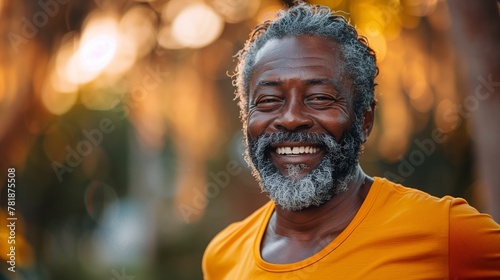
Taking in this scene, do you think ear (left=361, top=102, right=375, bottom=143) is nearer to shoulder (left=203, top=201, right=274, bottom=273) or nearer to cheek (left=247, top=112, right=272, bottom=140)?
cheek (left=247, top=112, right=272, bottom=140)

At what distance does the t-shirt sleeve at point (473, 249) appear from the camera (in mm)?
2832

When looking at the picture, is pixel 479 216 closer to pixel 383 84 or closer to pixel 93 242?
pixel 383 84

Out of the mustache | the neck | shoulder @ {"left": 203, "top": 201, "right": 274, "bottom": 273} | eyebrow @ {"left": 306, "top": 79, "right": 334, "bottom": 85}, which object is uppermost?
eyebrow @ {"left": 306, "top": 79, "right": 334, "bottom": 85}

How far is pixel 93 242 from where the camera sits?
34.9 ft

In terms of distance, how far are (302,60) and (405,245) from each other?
952mm

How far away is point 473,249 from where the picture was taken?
283 cm

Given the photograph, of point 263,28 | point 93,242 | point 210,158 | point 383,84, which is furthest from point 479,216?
point 210,158

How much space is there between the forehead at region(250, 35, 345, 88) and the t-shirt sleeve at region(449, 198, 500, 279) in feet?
2.87

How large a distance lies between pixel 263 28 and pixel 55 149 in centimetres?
529

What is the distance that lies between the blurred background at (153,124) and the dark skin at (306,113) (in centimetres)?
79

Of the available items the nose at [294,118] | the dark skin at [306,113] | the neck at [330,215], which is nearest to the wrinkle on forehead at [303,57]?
the dark skin at [306,113]

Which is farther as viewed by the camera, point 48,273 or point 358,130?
point 48,273

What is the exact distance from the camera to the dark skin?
Result: 3230 millimetres

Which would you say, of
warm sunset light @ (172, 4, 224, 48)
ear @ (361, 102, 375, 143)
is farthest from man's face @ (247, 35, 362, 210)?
warm sunset light @ (172, 4, 224, 48)
